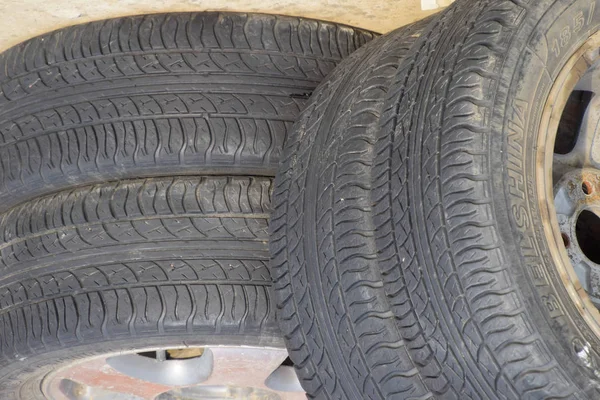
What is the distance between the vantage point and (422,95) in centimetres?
177

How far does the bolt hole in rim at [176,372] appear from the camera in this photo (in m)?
2.52

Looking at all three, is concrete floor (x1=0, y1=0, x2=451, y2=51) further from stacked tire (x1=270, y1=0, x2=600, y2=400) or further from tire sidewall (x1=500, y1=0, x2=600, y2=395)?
tire sidewall (x1=500, y1=0, x2=600, y2=395)

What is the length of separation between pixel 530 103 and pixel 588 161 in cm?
65

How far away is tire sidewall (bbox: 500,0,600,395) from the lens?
158cm

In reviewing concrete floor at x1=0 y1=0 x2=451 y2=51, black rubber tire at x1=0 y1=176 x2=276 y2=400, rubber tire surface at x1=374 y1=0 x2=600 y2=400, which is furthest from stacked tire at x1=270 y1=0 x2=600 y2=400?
concrete floor at x1=0 y1=0 x2=451 y2=51

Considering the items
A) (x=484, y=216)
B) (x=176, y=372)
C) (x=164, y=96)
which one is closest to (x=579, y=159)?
(x=484, y=216)

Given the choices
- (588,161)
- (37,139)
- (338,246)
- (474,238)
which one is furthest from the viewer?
(37,139)

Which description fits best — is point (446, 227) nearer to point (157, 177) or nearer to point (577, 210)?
point (577, 210)

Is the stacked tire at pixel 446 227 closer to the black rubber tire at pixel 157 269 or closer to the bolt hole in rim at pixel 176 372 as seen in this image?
the black rubber tire at pixel 157 269

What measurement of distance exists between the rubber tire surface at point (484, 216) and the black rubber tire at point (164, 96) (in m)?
0.64

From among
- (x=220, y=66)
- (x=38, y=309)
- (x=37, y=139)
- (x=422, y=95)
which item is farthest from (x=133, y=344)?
(x=422, y=95)

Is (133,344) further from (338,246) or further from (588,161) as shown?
(588,161)

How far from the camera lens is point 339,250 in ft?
6.09

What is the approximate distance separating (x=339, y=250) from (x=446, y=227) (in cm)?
33
